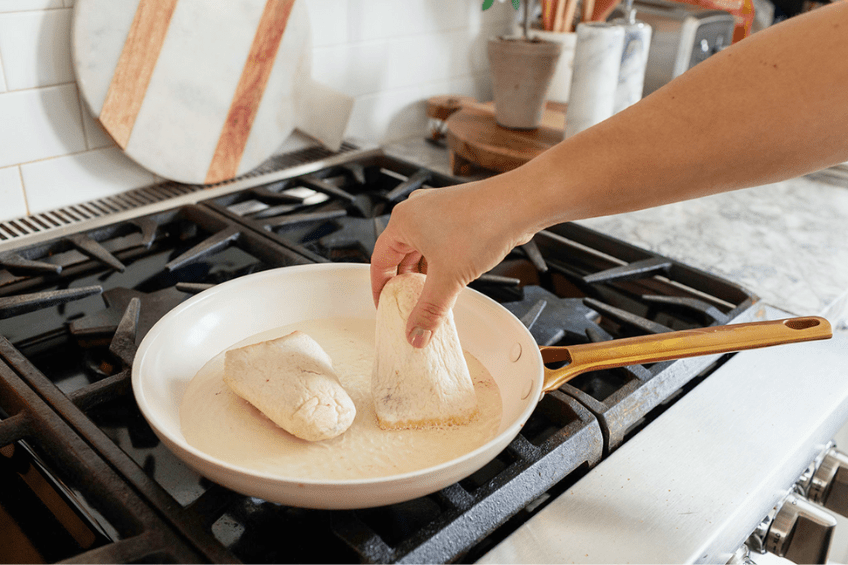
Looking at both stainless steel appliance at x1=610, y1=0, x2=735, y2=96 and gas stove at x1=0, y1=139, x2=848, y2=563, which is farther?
stainless steel appliance at x1=610, y1=0, x2=735, y2=96

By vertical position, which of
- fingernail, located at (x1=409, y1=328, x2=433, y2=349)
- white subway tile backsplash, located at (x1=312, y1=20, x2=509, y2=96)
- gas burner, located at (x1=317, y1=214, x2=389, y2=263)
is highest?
white subway tile backsplash, located at (x1=312, y1=20, x2=509, y2=96)

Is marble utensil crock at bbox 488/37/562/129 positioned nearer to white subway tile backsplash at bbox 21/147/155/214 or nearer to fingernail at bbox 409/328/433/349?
white subway tile backsplash at bbox 21/147/155/214

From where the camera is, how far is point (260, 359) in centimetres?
59

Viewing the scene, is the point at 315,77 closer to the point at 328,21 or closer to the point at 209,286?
the point at 328,21

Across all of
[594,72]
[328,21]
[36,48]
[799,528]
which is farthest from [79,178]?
[799,528]

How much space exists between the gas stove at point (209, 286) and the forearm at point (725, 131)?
231 millimetres

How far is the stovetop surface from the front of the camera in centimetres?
50

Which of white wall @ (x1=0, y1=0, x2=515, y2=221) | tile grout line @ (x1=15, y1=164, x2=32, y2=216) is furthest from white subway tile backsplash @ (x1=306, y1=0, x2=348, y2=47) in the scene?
tile grout line @ (x1=15, y1=164, x2=32, y2=216)

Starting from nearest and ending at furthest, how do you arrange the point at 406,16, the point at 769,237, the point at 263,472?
1. the point at 263,472
2. the point at 769,237
3. the point at 406,16

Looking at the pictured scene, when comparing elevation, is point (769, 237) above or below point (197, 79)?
below

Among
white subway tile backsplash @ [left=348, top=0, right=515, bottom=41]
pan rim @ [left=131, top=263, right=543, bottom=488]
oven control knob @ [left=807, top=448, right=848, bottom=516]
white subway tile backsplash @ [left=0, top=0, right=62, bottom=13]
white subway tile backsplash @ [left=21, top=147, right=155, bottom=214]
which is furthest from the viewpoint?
white subway tile backsplash @ [left=348, top=0, right=515, bottom=41]

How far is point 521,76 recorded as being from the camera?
1.21 meters

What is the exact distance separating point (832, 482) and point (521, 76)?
0.82 m

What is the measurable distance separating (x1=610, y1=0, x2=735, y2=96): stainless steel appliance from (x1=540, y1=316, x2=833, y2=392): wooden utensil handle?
90cm
